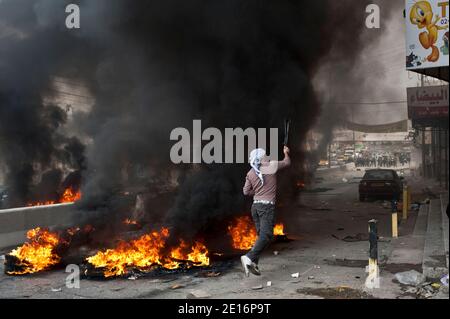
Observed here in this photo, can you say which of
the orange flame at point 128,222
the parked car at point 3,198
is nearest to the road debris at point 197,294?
the orange flame at point 128,222

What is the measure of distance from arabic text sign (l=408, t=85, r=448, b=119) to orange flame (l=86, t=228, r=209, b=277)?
17.8m

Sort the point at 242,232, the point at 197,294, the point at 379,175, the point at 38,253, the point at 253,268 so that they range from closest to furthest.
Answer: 1. the point at 197,294
2. the point at 253,268
3. the point at 38,253
4. the point at 242,232
5. the point at 379,175

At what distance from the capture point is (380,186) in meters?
17.1

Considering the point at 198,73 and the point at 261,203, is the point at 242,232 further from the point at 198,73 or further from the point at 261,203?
the point at 198,73

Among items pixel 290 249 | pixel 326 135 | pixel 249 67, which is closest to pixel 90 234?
pixel 290 249

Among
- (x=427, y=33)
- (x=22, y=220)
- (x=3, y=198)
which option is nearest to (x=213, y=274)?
(x=427, y=33)

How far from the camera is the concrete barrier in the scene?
30.0 ft

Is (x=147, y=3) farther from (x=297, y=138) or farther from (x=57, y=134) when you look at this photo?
(x=57, y=134)

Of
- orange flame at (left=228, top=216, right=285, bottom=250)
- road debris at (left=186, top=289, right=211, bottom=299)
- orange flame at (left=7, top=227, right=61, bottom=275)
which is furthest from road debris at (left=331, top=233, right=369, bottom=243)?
orange flame at (left=7, top=227, right=61, bottom=275)

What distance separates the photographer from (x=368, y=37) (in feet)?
41.3

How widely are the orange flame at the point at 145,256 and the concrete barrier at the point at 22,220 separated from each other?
238 centimetres

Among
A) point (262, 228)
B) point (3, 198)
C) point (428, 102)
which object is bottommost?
point (3, 198)

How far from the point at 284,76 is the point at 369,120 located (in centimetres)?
3760

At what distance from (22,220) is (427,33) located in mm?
8401
